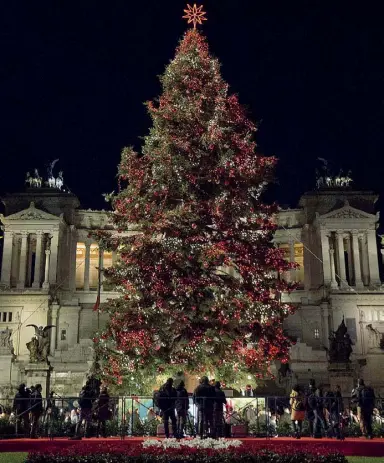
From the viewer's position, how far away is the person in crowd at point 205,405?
2108cm

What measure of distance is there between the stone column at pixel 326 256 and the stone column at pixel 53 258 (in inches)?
1051

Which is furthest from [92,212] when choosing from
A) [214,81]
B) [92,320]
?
[214,81]

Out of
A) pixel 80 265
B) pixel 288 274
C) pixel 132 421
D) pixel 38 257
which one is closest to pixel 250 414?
pixel 132 421

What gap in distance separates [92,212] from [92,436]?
46.9 metres

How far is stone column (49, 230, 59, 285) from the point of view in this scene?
62.5 m

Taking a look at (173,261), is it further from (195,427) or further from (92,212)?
(92,212)

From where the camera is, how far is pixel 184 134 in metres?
29.8

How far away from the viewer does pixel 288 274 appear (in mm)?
72625

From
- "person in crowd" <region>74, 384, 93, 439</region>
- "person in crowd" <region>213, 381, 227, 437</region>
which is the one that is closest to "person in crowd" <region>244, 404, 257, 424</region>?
"person in crowd" <region>213, 381, 227, 437</region>

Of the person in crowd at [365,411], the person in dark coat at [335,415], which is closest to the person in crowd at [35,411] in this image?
the person in dark coat at [335,415]

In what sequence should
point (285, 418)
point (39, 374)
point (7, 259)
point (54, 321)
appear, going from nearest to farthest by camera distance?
point (285, 418) < point (39, 374) < point (54, 321) < point (7, 259)

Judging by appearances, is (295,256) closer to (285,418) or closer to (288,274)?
(288,274)

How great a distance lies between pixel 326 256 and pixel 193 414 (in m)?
41.9

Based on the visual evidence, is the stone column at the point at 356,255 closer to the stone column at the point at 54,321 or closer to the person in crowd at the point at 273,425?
the stone column at the point at 54,321
